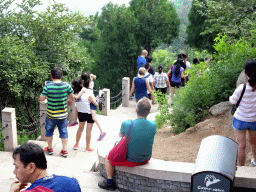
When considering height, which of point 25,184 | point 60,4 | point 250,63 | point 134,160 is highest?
point 60,4

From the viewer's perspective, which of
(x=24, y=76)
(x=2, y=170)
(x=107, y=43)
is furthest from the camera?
(x=107, y=43)

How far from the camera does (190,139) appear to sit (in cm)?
699

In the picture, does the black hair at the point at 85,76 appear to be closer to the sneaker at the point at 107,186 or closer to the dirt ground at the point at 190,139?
the dirt ground at the point at 190,139

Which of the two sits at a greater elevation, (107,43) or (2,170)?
(107,43)

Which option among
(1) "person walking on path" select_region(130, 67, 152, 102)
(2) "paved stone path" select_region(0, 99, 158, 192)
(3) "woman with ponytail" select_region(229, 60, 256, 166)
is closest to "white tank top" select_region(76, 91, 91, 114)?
(2) "paved stone path" select_region(0, 99, 158, 192)

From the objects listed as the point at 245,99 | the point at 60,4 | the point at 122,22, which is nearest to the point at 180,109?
the point at 245,99

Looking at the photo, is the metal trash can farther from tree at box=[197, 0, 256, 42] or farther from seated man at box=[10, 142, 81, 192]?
tree at box=[197, 0, 256, 42]

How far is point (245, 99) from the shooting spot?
17.0 feet

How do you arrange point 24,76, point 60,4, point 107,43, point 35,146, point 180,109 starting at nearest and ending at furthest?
point 35,146
point 180,109
point 24,76
point 60,4
point 107,43

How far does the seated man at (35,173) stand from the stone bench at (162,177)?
2.28m

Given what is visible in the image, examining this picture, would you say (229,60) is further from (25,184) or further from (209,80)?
(25,184)

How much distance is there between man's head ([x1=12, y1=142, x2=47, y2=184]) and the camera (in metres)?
2.98

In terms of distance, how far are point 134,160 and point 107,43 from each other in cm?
2778

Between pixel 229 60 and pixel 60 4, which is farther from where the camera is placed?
pixel 60 4
